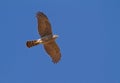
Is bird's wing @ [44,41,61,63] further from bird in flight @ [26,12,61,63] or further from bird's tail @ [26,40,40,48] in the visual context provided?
bird's tail @ [26,40,40,48]

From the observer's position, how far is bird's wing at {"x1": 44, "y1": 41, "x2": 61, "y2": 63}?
40938mm

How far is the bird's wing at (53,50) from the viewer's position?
40.9 meters

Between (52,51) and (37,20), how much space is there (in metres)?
3.25

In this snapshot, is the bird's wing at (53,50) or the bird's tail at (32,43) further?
the bird's wing at (53,50)

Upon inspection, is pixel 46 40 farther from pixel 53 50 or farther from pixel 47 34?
pixel 53 50

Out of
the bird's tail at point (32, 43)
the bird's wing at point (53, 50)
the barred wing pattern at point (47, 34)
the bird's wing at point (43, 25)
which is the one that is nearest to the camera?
the bird's tail at point (32, 43)

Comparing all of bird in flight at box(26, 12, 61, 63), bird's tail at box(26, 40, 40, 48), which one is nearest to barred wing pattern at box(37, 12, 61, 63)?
bird in flight at box(26, 12, 61, 63)

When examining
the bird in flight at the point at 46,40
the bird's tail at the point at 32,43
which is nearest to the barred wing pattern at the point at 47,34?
the bird in flight at the point at 46,40

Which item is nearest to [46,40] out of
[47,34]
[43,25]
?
[47,34]

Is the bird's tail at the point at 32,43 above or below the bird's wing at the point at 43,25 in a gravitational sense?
below

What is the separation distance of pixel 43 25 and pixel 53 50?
8.14 ft

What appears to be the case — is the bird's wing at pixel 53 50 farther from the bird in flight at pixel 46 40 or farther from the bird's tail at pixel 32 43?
the bird's tail at pixel 32 43

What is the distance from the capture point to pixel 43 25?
1580 inches

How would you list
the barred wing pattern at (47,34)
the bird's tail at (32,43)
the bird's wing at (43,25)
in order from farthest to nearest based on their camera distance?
the barred wing pattern at (47,34), the bird's wing at (43,25), the bird's tail at (32,43)
